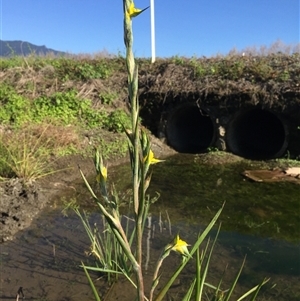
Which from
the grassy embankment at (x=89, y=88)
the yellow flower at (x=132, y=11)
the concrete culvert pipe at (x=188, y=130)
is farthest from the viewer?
the concrete culvert pipe at (x=188, y=130)

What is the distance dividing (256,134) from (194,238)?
20.0 ft

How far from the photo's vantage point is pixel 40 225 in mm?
4621

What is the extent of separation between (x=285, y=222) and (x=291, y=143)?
365 centimetres

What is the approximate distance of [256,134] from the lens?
9859 mm

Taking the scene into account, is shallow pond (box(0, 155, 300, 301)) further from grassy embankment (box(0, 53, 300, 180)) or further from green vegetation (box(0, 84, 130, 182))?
grassy embankment (box(0, 53, 300, 180))

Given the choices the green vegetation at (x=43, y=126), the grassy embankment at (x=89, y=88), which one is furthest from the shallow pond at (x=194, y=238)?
the grassy embankment at (x=89, y=88)

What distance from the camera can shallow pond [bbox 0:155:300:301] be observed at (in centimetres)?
332

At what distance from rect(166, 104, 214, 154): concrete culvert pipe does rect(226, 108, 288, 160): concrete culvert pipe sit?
734 mm

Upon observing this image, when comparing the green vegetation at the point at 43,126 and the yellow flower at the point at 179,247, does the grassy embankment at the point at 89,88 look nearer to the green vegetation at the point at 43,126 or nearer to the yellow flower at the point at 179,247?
the green vegetation at the point at 43,126

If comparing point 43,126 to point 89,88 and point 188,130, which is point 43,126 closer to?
point 89,88

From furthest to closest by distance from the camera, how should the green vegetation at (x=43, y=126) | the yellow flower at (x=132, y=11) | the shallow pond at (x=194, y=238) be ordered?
the green vegetation at (x=43, y=126) → the shallow pond at (x=194, y=238) → the yellow flower at (x=132, y=11)

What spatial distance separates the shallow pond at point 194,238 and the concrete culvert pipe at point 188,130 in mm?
2686

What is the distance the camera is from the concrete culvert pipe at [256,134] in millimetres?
8625

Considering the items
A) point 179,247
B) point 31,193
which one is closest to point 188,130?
point 31,193
